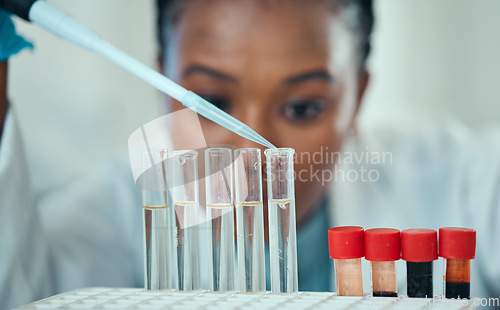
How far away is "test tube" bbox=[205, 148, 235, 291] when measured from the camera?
727mm

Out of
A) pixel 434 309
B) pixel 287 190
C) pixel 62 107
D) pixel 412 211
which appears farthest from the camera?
pixel 62 107

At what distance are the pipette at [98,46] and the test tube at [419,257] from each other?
22cm

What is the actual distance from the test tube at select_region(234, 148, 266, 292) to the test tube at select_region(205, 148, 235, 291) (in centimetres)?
1

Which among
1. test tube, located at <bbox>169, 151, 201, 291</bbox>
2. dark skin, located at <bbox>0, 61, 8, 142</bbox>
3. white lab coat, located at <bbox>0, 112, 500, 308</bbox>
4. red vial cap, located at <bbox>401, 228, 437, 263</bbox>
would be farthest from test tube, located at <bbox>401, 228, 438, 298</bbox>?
dark skin, located at <bbox>0, 61, 8, 142</bbox>

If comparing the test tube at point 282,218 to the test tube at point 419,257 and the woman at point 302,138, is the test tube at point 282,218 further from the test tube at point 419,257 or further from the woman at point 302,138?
the woman at point 302,138

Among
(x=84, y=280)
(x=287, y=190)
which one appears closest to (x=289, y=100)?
(x=287, y=190)

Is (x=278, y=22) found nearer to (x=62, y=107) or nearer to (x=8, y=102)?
(x=62, y=107)

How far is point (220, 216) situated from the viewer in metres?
0.73

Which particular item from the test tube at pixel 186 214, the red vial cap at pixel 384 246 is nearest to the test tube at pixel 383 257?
the red vial cap at pixel 384 246

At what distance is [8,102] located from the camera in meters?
1.22

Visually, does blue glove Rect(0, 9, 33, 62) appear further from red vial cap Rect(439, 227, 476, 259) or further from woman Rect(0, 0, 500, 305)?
red vial cap Rect(439, 227, 476, 259)

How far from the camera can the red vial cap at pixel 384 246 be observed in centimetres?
67

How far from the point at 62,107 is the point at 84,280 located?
0.40 meters

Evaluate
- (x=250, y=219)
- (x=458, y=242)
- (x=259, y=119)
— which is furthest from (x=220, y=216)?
(x=259, y=119)
